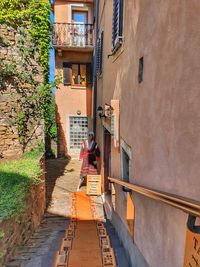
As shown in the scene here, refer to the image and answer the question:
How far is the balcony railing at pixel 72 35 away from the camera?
1241cm

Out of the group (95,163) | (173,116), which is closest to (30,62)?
(95,163)

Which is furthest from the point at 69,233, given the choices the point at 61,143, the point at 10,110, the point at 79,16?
the point at 79,16

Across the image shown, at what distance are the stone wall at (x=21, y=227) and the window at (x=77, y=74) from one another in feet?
26.6

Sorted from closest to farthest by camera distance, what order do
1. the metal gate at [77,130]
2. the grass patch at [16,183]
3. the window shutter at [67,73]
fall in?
the grass patch at [16,183]
the window shutter at [67,73]
the metal gate at [77,130]

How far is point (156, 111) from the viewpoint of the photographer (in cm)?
261

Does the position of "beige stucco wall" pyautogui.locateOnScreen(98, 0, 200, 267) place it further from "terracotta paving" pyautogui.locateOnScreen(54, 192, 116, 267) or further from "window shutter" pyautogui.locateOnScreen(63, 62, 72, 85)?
"window shutter" pyautogui.locateOnScreen(63, 62, 72, 85)

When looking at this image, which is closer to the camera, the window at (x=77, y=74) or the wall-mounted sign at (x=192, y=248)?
the wall-mounted sign at (x=192, y=248)

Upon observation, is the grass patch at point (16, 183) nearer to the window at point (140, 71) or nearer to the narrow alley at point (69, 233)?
the narrow alley at point (69, 233)

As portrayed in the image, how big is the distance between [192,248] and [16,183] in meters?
3.34

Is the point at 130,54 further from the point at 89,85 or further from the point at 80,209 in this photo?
the point at 89,85

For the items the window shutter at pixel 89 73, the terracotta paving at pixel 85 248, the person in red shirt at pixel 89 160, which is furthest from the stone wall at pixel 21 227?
the window shutter at pixel 89 73

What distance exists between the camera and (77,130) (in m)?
13.5

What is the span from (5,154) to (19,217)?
3.04m

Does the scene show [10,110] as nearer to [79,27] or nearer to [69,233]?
[69,233]
